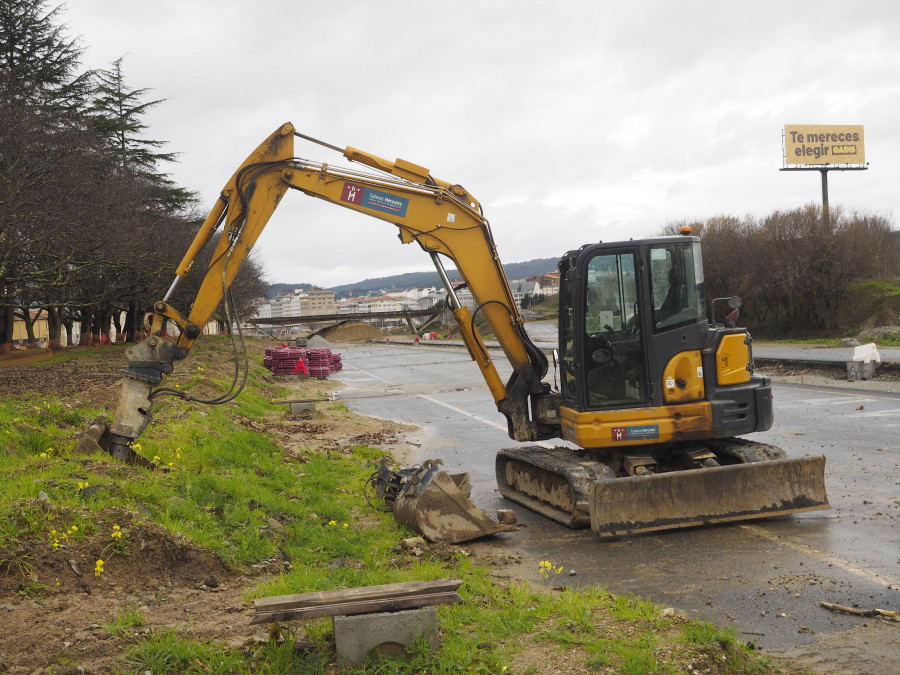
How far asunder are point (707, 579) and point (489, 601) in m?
1.89

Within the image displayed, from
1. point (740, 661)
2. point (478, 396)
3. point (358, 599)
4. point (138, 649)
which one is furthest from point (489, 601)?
point (478, 396)

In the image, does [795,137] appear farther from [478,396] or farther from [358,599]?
[358,599]

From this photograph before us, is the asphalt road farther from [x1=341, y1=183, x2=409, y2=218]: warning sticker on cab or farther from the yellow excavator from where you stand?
[x1=341, y1=183, x2=409, y2=218]: warning sticker on cab

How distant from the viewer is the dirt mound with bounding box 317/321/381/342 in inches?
3565

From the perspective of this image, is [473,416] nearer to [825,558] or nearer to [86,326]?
[825,558]

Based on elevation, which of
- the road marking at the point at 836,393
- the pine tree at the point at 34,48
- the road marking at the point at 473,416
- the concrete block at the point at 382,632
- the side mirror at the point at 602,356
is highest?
the pine tree at the point at 34,48

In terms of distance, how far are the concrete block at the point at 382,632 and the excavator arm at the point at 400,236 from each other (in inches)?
197

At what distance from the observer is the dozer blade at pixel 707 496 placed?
7.70m

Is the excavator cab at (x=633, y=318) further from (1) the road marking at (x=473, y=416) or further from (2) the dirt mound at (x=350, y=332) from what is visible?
(2) the dirt mound at (x=350, y=332)

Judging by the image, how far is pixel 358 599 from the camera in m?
4.78

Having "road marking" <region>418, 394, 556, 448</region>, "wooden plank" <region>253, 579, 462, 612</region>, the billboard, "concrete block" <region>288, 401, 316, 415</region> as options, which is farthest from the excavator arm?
the billboard

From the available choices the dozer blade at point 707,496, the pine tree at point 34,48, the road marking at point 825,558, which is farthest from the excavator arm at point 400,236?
the pine tree at point 34,48

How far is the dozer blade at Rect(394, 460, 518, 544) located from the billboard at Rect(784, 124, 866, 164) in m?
66.9

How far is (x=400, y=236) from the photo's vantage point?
32.6 ft
